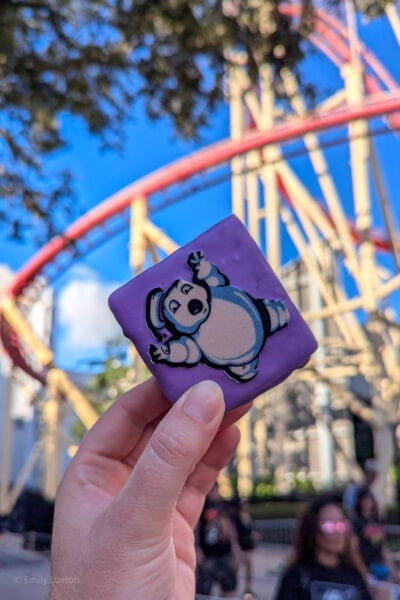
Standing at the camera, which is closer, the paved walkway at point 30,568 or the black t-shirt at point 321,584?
the black t-shirt at point 321,584

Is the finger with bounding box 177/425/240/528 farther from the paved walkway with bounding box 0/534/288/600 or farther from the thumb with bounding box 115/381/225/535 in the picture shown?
the paved walkway with bounding box 0/534/288/600

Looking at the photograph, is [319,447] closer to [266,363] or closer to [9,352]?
[9,352]

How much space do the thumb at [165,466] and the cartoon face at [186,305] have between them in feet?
0.80

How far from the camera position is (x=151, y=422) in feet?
4.70

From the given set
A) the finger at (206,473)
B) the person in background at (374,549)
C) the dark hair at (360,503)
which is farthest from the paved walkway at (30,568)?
the finger at (206,473)

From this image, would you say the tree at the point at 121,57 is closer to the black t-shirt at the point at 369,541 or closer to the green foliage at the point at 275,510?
the black t-shirt at the point at 369,541

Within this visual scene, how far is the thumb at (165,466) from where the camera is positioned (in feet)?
3.33

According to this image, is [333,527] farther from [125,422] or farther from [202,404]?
[202,404]

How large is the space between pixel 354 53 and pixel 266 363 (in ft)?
37.4

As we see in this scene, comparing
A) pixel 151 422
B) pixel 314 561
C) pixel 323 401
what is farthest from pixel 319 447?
pixel 151 422

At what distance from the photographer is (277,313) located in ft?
4.27

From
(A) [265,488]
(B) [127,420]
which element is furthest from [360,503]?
(A) [265,488]

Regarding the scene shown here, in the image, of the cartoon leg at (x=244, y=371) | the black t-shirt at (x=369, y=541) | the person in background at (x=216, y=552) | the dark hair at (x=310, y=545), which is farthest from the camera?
the person in background at (x=216, y=552)

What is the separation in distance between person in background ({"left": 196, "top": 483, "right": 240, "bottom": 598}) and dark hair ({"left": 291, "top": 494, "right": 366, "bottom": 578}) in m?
2.06
